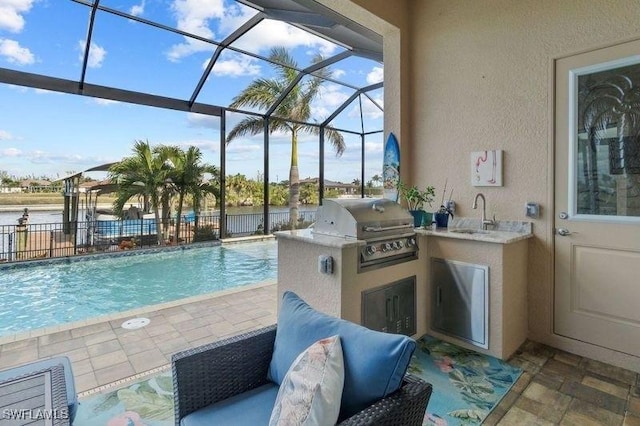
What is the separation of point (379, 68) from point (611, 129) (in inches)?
223

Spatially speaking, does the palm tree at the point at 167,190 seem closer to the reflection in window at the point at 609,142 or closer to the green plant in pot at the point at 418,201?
the green plant in pot at the point at 418,201

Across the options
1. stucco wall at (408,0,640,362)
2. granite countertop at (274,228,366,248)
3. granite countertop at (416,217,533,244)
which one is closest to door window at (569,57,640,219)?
stucco wall at (408,0,640,362)

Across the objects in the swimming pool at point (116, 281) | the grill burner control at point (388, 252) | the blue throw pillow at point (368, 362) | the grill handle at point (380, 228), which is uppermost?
the grill handle at point (380, 228)

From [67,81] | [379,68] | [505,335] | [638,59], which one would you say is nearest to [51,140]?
[67,81]

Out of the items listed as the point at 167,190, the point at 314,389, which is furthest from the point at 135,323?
the point at 167,190

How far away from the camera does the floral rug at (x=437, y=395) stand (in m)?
1.96

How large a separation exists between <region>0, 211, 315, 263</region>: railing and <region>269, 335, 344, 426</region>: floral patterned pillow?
7558 millimetres

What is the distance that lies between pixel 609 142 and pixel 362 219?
6.63ft

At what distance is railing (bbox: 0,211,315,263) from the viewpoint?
6457 mm

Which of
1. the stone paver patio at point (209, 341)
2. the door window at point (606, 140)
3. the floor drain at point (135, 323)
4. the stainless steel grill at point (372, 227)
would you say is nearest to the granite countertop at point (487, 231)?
the stainless steel grill at point (372, 227)

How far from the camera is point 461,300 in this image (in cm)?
288

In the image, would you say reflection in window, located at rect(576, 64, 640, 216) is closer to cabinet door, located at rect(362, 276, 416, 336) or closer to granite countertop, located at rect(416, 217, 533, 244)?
granite countertop, located at rect(416, 217, 533, 244)

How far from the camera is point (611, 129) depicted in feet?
8.58

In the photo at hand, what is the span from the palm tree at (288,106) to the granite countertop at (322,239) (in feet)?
17.1
